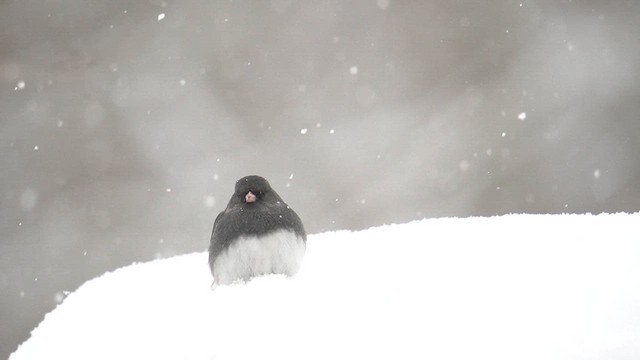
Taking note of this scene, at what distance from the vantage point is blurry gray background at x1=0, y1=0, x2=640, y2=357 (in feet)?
22.1

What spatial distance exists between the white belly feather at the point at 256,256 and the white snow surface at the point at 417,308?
5.4 inches

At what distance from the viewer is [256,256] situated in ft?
7.42

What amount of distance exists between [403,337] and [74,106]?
6805 millimetres

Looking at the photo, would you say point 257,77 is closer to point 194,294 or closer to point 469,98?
point 469,98

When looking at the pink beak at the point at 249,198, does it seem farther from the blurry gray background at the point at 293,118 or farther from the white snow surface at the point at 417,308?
the blurry gray background at the point at 293,118

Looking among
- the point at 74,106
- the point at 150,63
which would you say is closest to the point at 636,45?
the point at 150,63

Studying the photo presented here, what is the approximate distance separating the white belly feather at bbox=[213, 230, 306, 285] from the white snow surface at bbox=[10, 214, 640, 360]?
0.14m

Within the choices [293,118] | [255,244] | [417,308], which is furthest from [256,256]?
[293,118]

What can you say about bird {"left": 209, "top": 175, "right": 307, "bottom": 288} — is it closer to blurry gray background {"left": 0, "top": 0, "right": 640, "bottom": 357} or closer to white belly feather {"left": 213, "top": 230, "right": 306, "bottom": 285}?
white belly feather {"left": 213, "top": 230, "right": 306, "bottom": 285}

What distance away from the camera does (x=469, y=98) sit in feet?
24.4

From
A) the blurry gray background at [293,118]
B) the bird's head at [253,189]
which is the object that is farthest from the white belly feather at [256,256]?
the blurry gray background at [293,118]

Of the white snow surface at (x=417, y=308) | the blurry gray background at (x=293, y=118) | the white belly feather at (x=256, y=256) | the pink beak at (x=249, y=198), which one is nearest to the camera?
the white snow surface at (x=417, y=308)

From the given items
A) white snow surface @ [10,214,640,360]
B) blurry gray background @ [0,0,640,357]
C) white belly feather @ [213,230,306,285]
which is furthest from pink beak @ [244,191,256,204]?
blurry gray background @ [0,0,640,357]

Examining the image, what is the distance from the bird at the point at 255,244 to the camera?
2223 millimetres
